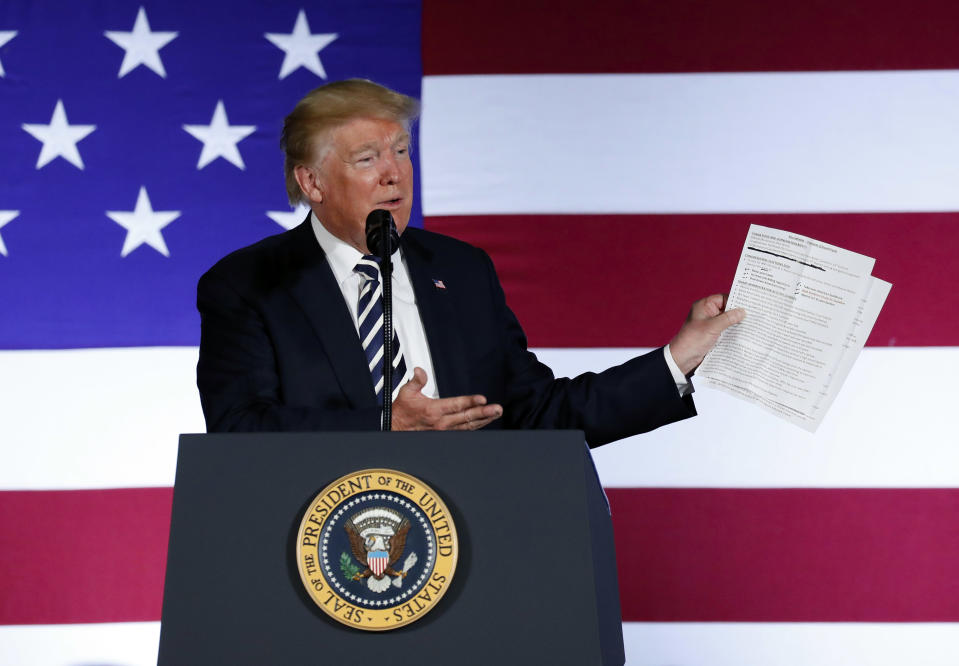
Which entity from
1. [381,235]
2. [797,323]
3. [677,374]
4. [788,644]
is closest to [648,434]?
[788,644]

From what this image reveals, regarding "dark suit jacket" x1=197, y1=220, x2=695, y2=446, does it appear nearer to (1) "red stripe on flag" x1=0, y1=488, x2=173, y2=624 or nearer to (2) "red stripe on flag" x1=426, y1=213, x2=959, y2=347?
(2) "red stripe on flag" x1=426, y1=213, x2=959, y2=347

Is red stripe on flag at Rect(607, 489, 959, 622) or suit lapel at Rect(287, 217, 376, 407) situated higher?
suit lapel at Rect(287, 217, 376, 407)

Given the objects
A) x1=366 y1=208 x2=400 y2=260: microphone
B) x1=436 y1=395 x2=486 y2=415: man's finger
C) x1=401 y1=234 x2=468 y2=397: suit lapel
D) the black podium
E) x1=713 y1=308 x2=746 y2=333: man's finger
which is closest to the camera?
the black podium

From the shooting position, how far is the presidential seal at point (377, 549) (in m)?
0.88

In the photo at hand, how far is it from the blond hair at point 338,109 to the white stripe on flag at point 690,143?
2.37 feet

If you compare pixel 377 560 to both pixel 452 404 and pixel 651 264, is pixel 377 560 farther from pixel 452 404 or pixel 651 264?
pixel 651 264

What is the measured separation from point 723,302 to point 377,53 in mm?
1370

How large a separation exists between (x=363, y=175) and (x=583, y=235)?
2.84 feet

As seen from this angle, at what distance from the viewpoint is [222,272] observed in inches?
63.4

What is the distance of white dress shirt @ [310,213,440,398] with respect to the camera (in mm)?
1599


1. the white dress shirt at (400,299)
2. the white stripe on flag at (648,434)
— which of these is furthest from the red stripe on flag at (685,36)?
the white dress shirt at (400,299)

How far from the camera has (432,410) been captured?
110 cm

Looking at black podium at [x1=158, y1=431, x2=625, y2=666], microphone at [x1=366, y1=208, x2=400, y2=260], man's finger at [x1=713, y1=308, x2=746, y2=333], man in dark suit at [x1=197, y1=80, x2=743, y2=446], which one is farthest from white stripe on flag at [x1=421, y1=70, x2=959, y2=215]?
black podium at [x1=158, y1=431, x2=625, y2=666]

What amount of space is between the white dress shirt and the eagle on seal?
0.68m
